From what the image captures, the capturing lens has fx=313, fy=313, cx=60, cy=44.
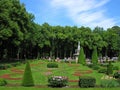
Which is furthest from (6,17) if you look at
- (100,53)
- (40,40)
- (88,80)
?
(100,53)

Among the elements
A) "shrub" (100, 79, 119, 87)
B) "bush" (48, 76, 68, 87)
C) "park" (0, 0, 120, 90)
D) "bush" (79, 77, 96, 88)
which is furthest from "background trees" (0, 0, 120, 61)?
"shrub" (100, 79, 119, 87)

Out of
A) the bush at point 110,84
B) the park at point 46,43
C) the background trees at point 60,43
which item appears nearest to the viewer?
the bush at point 110,84

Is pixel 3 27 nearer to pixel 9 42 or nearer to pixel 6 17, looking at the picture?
pixel 6 17

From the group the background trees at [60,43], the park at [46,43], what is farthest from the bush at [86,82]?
the background trees at [60,43]

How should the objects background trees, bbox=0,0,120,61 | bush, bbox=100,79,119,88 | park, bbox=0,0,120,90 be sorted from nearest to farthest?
1. bush, bbox=100,79,119,88
2. park, bbox=0,0,120,90
3. background trees, bbox=0,0,120,61

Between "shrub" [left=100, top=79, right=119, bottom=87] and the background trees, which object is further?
the background trees

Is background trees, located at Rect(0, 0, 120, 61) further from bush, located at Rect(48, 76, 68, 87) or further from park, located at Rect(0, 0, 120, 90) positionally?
bush, located at Rect(48, 76, 68, 87)

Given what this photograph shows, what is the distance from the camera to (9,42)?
183 ft

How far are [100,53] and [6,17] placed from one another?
52634 millimetres

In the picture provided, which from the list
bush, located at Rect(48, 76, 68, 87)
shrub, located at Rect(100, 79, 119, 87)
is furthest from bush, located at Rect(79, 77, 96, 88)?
bush, located at Rect(48, 76, 68, 87)

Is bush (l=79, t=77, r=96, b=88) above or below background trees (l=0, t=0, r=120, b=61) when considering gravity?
below

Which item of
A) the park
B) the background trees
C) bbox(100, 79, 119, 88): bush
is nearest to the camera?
bbox(100, 79, 119, 88): bush

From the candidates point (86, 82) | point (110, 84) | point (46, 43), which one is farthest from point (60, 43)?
point (110, 84)

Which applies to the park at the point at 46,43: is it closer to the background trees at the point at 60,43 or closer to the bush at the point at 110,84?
the background trees at the point at 60,43
